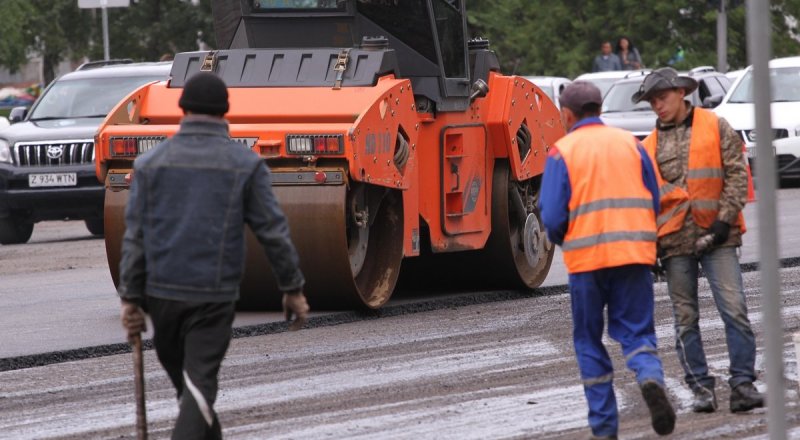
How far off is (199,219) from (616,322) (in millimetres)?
1985

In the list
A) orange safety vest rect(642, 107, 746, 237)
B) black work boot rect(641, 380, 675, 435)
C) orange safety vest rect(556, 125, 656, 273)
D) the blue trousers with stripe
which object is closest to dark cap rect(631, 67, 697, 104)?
orange safety vest rect(642, 107, 746, 237)

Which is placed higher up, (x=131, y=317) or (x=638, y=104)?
(x=638, y=104)

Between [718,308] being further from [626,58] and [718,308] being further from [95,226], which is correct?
[626,58]

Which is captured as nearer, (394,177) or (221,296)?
(221,296)

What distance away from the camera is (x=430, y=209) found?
13219 mm

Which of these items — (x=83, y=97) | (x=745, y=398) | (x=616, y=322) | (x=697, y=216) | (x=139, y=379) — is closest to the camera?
(x=139, y=379)

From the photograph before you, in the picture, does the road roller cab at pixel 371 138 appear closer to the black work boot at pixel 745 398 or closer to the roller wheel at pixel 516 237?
the roller wheel at pixel 516 237

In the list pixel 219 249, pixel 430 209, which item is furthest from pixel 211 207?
pixel 430 209

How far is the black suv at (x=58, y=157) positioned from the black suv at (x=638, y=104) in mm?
6976

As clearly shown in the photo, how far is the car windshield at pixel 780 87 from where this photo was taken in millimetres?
24938

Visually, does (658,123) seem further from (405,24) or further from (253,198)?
(405,24)

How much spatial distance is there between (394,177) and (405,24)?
171 cm

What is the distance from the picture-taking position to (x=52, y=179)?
62.7 ft

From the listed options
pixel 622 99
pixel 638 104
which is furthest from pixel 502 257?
pixel 622 99
